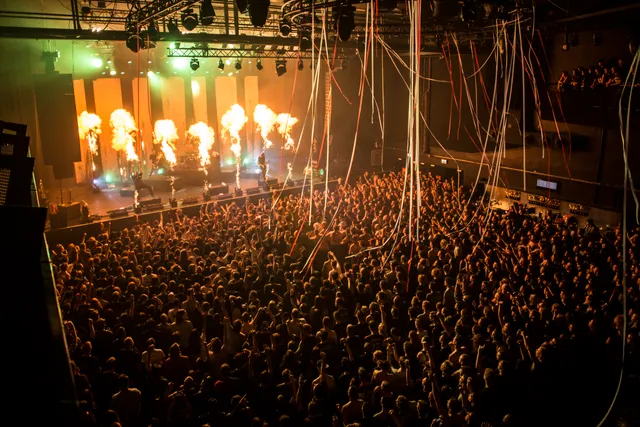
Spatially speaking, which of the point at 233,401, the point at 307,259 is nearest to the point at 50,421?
the point at 233,401

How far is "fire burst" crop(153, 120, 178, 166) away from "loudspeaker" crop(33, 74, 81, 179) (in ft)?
23.3

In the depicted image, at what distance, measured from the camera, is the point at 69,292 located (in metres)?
6.66

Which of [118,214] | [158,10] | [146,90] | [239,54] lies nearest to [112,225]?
[118,214]

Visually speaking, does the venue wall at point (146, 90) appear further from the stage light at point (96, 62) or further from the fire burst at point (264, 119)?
the fire burst at point (264, 119)

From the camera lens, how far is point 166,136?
21.0 metres

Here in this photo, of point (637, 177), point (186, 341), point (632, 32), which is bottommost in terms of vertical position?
point (186, 341)

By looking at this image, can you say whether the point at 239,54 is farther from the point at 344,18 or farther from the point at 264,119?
the point at 344,18

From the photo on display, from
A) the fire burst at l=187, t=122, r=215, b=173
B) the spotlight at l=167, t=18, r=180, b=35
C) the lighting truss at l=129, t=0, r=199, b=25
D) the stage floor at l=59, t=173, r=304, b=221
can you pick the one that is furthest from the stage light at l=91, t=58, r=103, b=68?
the spotlight at l=167, t=18, r=180, b=35

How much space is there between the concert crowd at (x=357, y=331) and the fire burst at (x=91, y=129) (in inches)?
430

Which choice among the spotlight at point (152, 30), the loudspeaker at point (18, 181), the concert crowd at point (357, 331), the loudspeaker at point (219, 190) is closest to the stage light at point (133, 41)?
the spotlight at point (152, 30)

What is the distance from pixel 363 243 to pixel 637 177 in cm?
672

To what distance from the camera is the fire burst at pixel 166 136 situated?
20656mm

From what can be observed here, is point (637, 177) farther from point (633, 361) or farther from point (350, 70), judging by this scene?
point (350, 70)

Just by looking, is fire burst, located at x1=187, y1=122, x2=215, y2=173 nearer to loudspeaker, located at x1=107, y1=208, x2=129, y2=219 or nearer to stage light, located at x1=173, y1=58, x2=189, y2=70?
stage light, located at x1=173, y1=58, x2=189, y2=70
